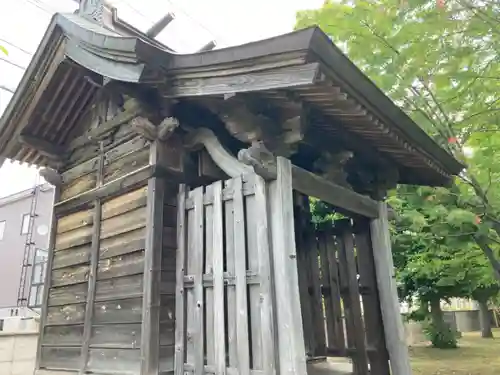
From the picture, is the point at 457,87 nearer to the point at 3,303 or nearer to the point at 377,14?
the point at 377,14

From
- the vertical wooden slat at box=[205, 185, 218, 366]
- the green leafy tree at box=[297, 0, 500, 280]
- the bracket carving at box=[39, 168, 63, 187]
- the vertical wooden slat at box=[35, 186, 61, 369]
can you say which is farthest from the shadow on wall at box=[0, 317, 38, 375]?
the green leafy tree at box=[297, 0, 500, 280]

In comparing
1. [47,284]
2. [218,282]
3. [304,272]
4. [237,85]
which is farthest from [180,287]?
[47,284]

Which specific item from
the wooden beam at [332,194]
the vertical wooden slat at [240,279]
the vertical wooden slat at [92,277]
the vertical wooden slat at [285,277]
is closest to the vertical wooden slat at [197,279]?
the vertical wooden slat at [240,279]

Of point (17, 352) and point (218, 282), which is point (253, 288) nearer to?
point (218, 282)

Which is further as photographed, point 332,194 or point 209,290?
point 332,194

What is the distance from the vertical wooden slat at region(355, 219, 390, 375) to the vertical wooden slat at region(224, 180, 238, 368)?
1.79 meters

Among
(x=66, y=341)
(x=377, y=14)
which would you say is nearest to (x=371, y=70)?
(x=377, y=14)

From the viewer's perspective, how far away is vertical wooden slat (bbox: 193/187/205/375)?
3049 mm

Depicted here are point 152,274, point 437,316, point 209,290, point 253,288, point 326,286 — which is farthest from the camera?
point 437,316

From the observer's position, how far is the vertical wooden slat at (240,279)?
275 centimetres

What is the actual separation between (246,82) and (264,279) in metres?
1.30

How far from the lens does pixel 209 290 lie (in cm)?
314

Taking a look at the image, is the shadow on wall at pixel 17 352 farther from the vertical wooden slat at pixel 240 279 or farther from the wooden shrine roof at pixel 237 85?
the vertical wooden slat at pixel 240 279

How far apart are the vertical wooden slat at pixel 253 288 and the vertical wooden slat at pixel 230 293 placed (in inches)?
5.5
